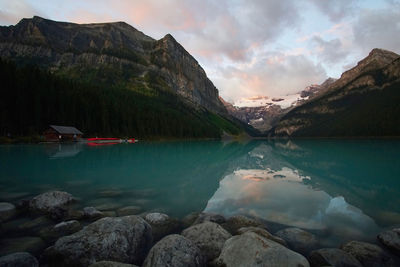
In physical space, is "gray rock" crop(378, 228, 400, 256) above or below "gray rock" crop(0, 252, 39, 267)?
below

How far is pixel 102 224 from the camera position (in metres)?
8.66

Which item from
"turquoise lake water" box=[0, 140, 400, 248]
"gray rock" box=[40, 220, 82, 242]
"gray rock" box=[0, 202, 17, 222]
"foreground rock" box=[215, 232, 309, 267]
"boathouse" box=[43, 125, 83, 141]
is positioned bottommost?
"turquoise lake water" box=[0, 140, 400, 248]

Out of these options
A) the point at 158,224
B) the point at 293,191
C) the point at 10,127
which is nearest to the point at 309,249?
the point at 158,224

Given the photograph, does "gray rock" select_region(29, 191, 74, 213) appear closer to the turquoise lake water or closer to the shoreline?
the shoreline

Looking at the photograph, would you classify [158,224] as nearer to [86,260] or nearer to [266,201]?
[86,260]

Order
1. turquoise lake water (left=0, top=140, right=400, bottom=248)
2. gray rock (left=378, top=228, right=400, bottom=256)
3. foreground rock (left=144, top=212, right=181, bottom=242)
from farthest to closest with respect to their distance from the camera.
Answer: turquoise lake water (left=0, top=140, right=400, bottom=248) → foreground rock (left=144, top=212, right=181, bottom=242) → gray rock (left=378, top=228, right=400, bottom=256)

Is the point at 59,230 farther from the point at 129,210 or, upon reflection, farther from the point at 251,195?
the point at 251,195

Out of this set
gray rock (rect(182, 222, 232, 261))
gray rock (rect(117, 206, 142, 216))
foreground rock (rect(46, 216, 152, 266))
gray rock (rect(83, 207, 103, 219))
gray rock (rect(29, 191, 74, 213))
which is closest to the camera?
foreground rock (rect(46, 216, 152, 266))

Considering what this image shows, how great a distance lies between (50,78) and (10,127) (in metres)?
34.5

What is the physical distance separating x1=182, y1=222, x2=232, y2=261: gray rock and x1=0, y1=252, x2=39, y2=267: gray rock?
5598mm

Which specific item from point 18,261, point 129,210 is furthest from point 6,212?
point 18,261

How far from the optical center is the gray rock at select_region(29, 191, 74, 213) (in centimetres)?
1231

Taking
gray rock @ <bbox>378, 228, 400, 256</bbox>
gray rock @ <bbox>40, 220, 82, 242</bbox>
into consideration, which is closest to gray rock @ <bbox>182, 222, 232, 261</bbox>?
gray rock @ <bbox>40, 220, 82, 242</bbox>

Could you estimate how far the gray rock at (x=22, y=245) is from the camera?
819cm
